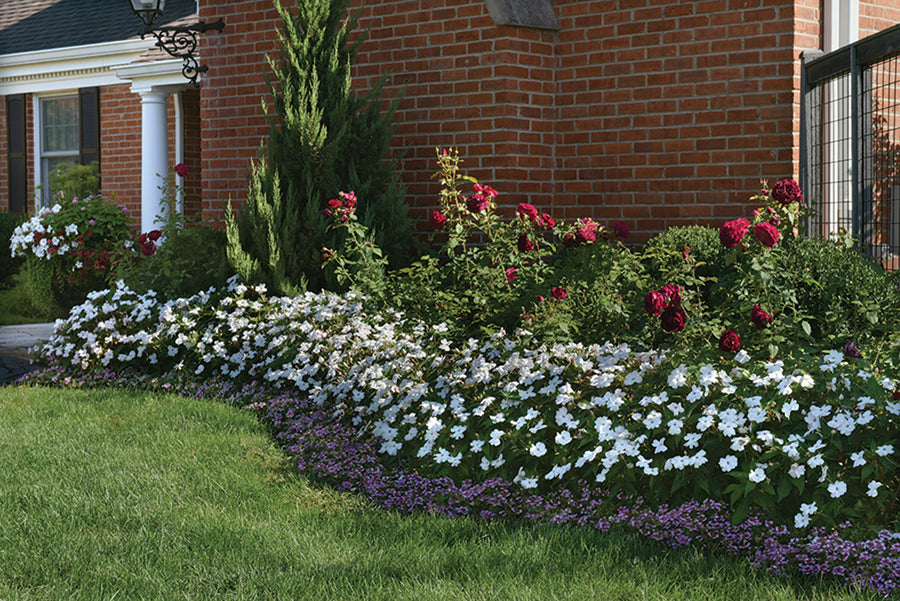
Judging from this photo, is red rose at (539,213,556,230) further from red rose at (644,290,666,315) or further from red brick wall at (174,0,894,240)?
red rose at (644,290,666,315)

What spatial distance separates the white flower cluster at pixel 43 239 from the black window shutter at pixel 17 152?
13.9 ft

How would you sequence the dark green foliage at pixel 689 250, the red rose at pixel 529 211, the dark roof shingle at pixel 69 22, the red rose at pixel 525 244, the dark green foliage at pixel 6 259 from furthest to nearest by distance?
the dark roof shingle at pixel 69 22 < the dark green foliage at pixel 6 259 < the red rose at pixel 529 211 < the red rose at pixel 525 244 < the dark green foliage at pixel 689 250

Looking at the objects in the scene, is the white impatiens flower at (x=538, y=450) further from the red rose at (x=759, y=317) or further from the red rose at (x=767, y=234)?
the red rose at (x=767, y=234)

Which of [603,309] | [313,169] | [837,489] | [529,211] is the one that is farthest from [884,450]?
[313,169]

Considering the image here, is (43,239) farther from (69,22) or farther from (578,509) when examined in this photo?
(578,509)

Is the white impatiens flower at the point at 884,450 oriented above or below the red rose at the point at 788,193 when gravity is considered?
below

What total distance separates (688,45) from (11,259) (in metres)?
9.29

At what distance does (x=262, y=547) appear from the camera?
11.9ft

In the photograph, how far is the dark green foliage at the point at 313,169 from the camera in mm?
7000

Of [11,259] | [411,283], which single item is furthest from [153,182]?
[411,283]

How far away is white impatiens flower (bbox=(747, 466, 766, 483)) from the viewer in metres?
3.59

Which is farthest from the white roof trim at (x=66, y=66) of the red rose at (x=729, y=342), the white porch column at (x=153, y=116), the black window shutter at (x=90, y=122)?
the red rose at (x=729, y=342)

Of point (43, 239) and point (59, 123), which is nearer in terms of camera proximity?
point (43, 239)

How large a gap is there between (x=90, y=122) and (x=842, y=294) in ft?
38.4
